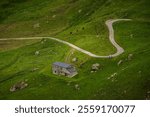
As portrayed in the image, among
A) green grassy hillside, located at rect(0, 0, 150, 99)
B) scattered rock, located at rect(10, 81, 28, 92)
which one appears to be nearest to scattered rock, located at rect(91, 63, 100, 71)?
green grassy hillside, located at rect(0, 0, 150, 99)

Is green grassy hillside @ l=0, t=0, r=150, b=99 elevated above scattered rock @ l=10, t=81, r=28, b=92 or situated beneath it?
elevated above

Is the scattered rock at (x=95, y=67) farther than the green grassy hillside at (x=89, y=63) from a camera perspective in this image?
Yes

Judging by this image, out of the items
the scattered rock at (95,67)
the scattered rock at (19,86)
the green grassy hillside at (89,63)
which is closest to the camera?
the green grassy hillside at (89,63)

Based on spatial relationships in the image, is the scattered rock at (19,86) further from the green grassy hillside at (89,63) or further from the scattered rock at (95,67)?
the scattered rock at (95,67)

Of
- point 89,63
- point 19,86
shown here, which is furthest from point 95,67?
point 19,86

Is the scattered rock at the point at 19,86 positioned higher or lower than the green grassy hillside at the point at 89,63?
lower

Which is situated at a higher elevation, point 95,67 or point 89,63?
point 89,63

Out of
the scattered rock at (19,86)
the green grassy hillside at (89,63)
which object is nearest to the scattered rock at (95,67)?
the green grassy hillside at (89,63)

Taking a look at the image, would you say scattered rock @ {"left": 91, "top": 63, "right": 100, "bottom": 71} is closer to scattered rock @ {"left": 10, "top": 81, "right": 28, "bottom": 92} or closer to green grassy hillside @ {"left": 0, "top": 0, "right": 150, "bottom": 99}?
green grassy hillside @ {"left": 0, "top": 0, "right": 150, "bottom": 99}

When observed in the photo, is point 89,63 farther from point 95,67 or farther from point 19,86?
point 19,86

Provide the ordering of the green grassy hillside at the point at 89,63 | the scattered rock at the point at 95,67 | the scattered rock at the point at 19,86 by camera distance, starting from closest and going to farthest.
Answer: the green grassy hillside at the point at 89,63 < the scattered rock at the point at 95,67 < the scattered rock at the point at 19,86

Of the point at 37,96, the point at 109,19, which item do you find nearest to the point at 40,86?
the point at 37,96
